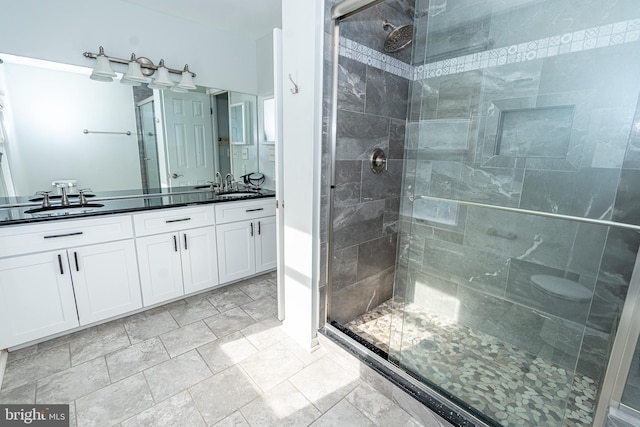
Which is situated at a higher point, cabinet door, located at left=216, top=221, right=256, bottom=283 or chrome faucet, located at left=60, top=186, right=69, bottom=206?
chrome faucet, located at left=60, top=186, right=69, bottom=206

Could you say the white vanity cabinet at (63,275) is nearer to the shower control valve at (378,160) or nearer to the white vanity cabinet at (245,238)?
the white vanity cabinet at (245,238)

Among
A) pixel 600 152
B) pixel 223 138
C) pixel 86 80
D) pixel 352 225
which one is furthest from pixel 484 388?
pixel 86 80

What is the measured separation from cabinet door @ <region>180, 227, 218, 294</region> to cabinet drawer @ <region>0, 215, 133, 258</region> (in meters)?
0.43

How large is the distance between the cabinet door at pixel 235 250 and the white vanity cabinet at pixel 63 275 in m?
0.68

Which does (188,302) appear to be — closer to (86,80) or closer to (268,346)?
(268,346)

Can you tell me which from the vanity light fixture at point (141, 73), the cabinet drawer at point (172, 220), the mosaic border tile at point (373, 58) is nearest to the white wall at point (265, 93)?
the vanity light fixture at point (141, 73)

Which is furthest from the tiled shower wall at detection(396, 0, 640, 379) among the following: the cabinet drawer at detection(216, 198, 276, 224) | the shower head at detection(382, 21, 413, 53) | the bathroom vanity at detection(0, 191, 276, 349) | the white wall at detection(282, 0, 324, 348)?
the bathroom vanity at detection(0, 191, 276, 349)

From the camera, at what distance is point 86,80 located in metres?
2.26

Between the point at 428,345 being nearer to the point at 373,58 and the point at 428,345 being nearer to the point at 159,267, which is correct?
the point at 373,58

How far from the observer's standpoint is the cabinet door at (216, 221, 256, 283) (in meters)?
2.59

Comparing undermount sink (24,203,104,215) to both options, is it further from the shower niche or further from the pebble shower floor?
the shower niche

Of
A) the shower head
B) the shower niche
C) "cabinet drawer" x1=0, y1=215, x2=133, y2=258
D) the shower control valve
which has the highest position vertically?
the shower head

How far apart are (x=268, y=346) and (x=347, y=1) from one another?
213cm

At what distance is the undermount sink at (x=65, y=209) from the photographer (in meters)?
1.95
